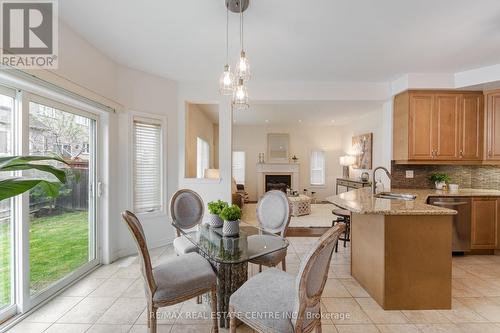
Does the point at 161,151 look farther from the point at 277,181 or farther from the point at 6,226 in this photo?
the point at 277,181

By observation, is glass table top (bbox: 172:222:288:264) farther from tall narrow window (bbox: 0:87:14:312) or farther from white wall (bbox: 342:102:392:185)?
white wall (bbox: 342:102:392:185)

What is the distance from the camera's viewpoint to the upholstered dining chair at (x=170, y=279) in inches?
61.7

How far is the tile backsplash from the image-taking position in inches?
155

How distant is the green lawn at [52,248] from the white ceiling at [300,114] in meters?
3.92

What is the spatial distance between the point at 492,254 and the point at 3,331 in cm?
576

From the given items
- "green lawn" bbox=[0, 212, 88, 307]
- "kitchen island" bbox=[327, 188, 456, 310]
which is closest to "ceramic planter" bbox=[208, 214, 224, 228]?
"kitchen island" bbox=[327, 188, 456, 310]

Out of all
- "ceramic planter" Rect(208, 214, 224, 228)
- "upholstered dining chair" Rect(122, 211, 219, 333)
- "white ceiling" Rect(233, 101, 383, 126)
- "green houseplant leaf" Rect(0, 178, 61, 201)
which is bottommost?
"upholstered dining chair" Rect(122, 211, 219, 333)

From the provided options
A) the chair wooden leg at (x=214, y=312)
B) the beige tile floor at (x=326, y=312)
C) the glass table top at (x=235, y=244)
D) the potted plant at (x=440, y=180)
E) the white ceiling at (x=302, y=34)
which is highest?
the white ceiling at (x=302, y=34)

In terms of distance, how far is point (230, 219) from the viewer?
210 centimetres

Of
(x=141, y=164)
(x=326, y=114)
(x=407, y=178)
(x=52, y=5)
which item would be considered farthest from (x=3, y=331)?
(x=326, y=114)

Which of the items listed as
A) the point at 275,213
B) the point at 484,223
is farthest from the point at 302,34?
the point at 484,223

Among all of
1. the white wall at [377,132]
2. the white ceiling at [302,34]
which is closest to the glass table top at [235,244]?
the white ceiling at [302,34]

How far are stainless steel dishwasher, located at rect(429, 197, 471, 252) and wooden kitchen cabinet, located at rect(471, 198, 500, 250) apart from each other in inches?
3.9

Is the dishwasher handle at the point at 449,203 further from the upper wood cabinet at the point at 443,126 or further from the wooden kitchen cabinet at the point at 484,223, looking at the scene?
the upper wood cabinet at the point at 443,126
